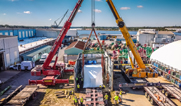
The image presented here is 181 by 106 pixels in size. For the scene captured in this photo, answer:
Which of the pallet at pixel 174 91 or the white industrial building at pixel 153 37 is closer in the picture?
the pallet at pixel 174 91

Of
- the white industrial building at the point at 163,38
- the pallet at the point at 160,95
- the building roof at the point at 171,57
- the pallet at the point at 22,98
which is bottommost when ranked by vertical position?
the pallet at the point at 160,95

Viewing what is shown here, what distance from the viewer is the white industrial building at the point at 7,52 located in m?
19.5

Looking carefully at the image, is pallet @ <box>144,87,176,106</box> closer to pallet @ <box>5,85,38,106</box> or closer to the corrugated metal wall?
pallet @ <box>5,85,38,106</box>

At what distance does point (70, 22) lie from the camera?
1576cm

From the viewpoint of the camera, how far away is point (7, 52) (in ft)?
66.5

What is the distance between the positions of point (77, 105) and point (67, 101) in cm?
117

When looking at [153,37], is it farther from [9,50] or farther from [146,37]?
[9,50]

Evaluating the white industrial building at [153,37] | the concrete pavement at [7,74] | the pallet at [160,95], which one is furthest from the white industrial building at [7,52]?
the white industrial building at [153,37]

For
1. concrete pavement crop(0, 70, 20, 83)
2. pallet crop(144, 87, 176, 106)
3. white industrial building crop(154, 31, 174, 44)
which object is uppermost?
white industrial building crop(154, 31, 174, 44)

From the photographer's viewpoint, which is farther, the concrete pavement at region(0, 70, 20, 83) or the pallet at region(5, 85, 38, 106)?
the concrete pavement at region(0, 70, 20, 83)

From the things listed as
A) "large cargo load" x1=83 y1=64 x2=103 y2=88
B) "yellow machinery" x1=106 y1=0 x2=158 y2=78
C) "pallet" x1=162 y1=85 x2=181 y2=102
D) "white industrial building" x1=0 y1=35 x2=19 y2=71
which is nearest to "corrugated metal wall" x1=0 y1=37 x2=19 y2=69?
"white industrial building" x1=0 y1=35 x2=19 y2=71

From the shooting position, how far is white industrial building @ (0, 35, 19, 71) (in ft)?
63.9

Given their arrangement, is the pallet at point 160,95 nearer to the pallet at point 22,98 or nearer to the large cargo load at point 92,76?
the large cargo load at point 92,76

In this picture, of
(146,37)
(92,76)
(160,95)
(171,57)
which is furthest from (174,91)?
(146,37)
